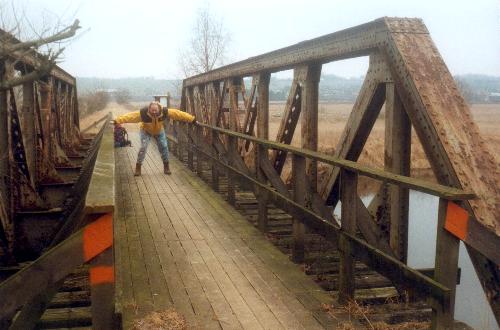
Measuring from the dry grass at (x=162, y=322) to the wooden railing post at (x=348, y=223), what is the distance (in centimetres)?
127

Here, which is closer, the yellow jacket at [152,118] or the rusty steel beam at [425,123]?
the rusty steel beam at [425,123]

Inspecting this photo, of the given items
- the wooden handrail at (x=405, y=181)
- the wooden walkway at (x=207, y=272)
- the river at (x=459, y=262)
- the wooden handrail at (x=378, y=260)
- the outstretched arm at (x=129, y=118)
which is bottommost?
the river at (x=459, y=262)

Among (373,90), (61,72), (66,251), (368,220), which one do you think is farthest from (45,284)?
(61,72)

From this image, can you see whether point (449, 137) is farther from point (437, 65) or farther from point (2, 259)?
point (2, 259)

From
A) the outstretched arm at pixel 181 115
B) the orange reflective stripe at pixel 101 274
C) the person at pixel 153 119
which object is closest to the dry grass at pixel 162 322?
the orange reflective stripe at pixel 101 274

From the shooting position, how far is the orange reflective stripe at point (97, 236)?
276 cm

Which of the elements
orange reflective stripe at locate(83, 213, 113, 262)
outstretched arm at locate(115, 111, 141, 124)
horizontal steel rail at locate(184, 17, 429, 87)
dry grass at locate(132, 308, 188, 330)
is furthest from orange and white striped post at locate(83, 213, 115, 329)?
outstretched arm at locate(115, 111, 141, 124)

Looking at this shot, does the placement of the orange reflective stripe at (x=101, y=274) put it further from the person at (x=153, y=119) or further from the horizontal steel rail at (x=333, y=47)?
the person at (x=153, y=119)

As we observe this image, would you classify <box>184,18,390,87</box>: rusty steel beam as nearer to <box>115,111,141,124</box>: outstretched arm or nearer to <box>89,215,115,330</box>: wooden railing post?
<box>115,111,141,124</box>: outstretched arm

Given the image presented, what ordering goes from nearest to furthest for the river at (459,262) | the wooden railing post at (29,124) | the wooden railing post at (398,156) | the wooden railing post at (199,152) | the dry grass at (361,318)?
1. the dry grass at (361,318)
2. the wooden railing post at (398,156)
3. the wooden railing post at (29,124)
4. the river at (459,262)
5. the wooden railing post at (199,152)

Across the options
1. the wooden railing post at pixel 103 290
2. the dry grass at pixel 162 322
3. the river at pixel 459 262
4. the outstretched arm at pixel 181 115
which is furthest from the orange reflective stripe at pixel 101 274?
the outstretched arm at pixel 181 115

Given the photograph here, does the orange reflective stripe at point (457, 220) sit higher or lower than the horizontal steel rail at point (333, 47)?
lower

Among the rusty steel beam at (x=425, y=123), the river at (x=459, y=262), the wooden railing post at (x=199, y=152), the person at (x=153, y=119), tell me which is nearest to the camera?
the rusty steel beam at (x=425, y=123)

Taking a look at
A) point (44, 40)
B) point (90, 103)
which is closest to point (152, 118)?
point (44, 40)
